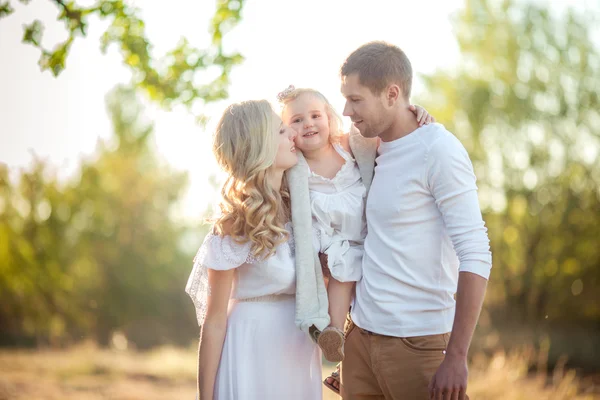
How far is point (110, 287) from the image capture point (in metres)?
24.0

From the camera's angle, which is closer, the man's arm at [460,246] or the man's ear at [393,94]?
the man's arm at [460,246]

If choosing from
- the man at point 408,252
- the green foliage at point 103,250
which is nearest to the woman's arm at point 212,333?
the man at point 408,252

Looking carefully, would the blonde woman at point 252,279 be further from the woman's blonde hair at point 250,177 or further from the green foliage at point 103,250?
the green foliage at point 103,250

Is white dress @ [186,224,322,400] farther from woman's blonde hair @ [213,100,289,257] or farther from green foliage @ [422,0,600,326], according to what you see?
green foliage @ [422,0,600,326]

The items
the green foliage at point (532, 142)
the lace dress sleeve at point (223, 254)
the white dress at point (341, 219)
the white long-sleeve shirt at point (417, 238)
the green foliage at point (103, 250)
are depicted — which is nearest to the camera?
the white long-sleeve shirt at point (417, 238)

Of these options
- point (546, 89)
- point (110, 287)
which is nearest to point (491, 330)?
point (546, 89)

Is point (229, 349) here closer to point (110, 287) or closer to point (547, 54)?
point (547, 54)

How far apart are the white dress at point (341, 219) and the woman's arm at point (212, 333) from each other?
477mm

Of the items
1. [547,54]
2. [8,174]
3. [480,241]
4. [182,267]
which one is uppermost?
[547,54]

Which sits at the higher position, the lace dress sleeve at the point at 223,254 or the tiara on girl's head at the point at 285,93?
the tiara on girl's head at the point at 285,93

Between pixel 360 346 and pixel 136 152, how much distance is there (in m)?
20.8

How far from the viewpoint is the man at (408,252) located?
286cm

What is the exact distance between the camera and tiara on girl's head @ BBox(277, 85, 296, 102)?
3639 millimetres

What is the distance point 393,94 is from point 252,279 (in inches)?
41.7
